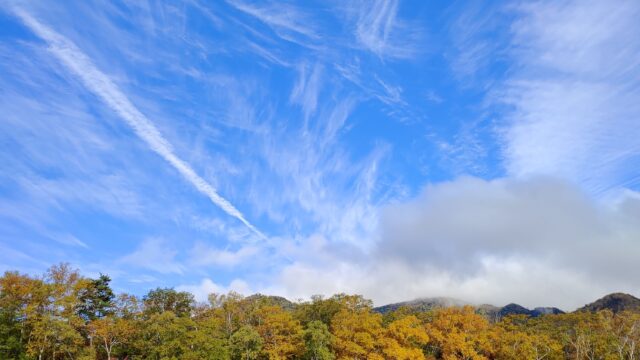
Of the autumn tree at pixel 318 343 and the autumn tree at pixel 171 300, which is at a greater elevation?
the autumn tree at pixel 171 300

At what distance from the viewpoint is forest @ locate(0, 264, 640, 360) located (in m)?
67.5

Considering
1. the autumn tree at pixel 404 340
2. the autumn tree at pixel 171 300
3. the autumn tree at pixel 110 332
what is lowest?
the autumn tree at pixel 404 340

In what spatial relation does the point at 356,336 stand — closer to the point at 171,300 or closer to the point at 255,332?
the point at 255,332

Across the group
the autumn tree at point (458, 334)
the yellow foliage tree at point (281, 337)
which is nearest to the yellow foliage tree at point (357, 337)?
the yellow foliage tree at point (281, 337)

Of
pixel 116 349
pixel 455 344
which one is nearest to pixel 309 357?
pixel 455 344

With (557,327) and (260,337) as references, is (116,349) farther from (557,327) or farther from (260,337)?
(557,327)

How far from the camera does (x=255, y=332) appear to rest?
2837 inches

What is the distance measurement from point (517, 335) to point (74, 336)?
236 ft

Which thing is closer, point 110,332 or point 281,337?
point 281,337

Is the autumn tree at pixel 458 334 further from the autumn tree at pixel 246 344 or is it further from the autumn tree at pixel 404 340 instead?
the autumn tree at pixel 246 344

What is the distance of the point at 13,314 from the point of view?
227ft

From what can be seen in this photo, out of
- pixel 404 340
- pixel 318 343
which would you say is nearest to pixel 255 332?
pixel 318 343

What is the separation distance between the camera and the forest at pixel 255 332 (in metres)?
67.5

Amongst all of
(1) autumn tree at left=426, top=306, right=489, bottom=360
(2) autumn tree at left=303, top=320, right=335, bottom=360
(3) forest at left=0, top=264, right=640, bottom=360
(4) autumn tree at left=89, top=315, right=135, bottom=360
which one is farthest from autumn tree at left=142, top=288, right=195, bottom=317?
(1) autumn tree at left=426, top=306, right=489, bottom=360
